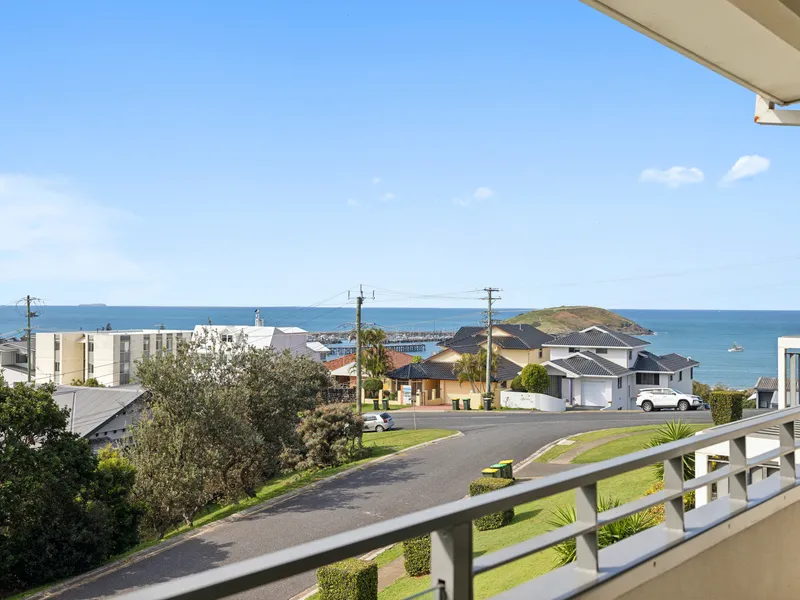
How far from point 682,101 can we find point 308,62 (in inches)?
1801

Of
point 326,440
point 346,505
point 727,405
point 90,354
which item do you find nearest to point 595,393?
point 727,405

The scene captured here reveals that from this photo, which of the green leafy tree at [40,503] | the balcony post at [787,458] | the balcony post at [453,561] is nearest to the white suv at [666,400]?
the green leafy tree at [40,503]

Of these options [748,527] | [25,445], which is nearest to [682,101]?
[25,445]

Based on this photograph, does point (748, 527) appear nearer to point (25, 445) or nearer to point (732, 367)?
point (25, 445)

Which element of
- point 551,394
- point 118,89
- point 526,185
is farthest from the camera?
point 526,185

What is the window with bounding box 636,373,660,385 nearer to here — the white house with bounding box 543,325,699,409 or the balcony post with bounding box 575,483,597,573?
the white house with bounding box 543,325,699,409

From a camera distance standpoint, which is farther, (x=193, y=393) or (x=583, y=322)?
(x=583, y=322)

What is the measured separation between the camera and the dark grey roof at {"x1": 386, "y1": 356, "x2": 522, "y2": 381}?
5100cm

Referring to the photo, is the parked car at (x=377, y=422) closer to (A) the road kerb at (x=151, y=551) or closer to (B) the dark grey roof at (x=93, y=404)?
(B) the dark grey roof at (x=93, y=404)

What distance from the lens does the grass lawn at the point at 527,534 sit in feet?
26.2

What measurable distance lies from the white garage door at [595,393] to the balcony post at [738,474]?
4441cm

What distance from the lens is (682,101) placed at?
3211 inches

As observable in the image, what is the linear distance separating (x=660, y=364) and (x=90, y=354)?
169 feet

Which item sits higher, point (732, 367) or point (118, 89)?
point (118, 89)
